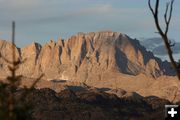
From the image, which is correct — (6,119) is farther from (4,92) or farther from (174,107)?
(174,107)

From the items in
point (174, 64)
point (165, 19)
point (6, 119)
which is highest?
point (165, 19)

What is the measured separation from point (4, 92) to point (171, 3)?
579 cm

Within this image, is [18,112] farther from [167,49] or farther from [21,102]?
[167,49]

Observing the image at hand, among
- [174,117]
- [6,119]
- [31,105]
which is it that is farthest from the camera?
[31,105]

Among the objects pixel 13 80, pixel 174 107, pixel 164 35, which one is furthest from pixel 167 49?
pixel 13 80

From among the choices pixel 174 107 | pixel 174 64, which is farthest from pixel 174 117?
pixel 174 64

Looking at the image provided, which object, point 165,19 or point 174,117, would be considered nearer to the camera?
point 174,117

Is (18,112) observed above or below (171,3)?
below

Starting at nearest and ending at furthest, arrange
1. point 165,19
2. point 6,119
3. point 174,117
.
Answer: point 174,117 → point 6,119 → point 165,19

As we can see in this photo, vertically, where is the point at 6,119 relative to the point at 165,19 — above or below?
below

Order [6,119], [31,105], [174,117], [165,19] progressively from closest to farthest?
[174,117]
[6,119]
[165,19]
[31,105]

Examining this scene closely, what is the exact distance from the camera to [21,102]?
22016mm

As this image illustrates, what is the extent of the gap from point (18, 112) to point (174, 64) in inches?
200

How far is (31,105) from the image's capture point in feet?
74.6
